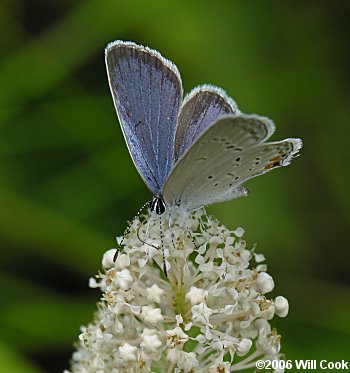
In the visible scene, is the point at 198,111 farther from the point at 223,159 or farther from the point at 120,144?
the point at 120,144

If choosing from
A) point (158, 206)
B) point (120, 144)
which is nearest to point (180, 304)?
point (158, 206)

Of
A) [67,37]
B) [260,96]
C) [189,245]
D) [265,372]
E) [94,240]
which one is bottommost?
[265,372]

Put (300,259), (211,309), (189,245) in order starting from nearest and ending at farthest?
(211,309)
(189,245)
(300,259)

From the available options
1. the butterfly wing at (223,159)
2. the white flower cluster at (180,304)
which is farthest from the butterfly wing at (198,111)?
the white flower cluster at (180,304)

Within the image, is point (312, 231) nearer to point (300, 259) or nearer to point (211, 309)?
point (300, 259)

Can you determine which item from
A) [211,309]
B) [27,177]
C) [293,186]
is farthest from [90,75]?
[211,309]

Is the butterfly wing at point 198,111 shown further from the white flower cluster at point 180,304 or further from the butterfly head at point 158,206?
the white flower cluster at point 180,304

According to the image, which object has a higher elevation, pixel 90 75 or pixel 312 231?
pixel 90 75
